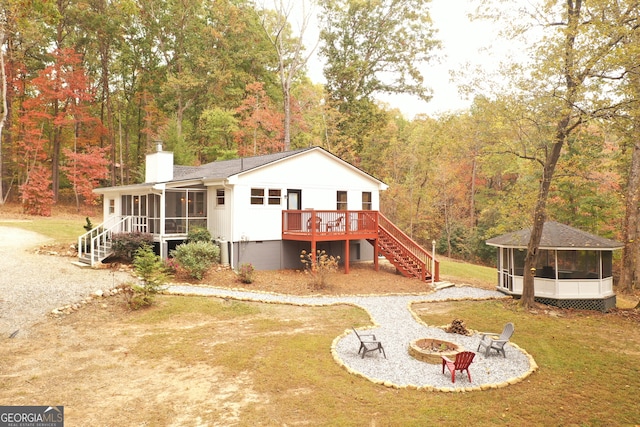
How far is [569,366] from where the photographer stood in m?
8.70

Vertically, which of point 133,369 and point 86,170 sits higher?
point 86,170

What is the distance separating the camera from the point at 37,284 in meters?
13.3

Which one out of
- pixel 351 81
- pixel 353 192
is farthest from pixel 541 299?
pixel 351 81

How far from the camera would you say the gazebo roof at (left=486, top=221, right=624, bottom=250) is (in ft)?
48.2

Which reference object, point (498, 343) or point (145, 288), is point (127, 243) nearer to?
point (145, 288)

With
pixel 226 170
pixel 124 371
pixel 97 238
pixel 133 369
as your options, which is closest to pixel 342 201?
pixel 226 170

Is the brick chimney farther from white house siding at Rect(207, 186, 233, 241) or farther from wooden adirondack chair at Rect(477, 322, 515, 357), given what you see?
wooden adirondack chair at Rect(477, 322, 515, 357)

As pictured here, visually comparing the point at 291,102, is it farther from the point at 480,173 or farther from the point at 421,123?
the point at 480,173

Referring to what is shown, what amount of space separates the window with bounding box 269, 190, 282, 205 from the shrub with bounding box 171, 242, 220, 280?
3.49 m

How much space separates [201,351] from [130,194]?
14.0 m

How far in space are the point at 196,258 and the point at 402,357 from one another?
380 inches

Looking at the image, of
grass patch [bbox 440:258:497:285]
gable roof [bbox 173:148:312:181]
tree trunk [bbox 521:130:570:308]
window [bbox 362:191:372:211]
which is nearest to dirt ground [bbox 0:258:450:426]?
gable roof [bbox 173:148:312:181]

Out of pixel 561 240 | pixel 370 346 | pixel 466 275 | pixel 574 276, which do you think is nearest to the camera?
pixel 370 346

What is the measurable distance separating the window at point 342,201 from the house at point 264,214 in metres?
0.05
